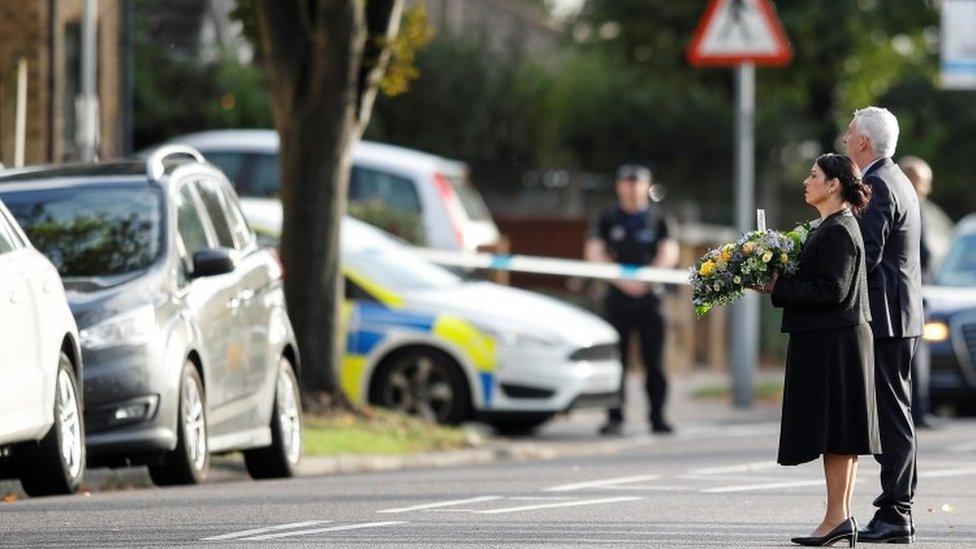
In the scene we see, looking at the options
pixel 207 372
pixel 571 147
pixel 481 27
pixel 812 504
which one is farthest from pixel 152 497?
pixel 571 147

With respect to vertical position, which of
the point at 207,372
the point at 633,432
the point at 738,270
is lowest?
the point at 633,432

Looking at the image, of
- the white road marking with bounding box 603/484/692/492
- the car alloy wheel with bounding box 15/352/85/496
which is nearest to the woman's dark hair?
the white road marking with bounding box 603/484/692/492

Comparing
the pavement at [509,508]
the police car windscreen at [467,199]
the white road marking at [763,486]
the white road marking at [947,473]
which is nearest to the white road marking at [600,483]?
the pavement at [509,508]

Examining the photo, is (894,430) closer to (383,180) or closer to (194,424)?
(194,424)

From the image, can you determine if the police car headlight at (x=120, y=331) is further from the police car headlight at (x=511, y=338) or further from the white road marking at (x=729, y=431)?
the white road marking at (x=729, y=431)

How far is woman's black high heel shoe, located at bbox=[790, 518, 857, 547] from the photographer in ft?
31.0

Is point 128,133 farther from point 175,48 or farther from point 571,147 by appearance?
point 571,147

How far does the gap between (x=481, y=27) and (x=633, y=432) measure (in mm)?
24156

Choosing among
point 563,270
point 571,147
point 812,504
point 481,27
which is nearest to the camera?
point 812,504

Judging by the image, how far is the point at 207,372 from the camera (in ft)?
42.5

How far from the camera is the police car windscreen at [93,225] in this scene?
1286 centimetres

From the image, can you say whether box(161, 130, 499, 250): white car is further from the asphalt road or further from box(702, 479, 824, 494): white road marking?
box(702, 479, 824, 494): white road marking

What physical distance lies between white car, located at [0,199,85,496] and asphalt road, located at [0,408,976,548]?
18 cm

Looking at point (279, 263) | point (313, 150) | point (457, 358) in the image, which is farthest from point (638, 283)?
point (279, 263)
